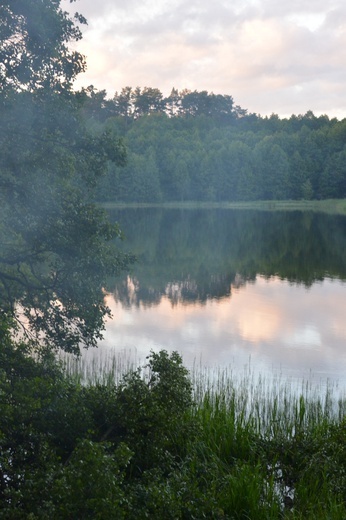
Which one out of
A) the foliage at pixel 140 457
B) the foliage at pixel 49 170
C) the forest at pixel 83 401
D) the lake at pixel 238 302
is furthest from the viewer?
the lake at pixel 238 302

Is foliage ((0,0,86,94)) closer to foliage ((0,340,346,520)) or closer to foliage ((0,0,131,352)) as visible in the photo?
foliage ((0,0,131,352))

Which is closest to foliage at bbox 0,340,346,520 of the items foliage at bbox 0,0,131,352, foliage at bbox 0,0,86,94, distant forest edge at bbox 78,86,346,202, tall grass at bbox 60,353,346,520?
tall grass at bbox 60,353,346,520

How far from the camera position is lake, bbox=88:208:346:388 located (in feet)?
78.7

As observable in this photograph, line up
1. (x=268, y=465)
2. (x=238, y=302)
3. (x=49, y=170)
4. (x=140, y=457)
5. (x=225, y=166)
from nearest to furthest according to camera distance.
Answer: (x=140, y=457) < (x=268, y=465) < (x=49, y=170) < (x=238, y=302) < (x=225, y=166)

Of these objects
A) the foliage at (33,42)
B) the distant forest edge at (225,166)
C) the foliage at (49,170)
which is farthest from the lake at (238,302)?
the distant forest edge at (225,166)

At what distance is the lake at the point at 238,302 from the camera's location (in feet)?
78.7

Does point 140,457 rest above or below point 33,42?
below

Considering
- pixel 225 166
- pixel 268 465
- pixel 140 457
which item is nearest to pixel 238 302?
pixel 268 465

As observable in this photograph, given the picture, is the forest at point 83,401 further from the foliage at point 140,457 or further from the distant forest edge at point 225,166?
the distant forest edge at point 225,166

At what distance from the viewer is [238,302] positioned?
36000mm

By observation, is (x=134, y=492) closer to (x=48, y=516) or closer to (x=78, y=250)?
(x=48, y=516)

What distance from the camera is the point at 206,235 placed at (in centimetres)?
7038

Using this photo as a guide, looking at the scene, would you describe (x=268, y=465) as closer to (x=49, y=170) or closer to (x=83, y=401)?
(x=83, y=401)

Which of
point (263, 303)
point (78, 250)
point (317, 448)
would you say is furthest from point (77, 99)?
point (263, 303)
